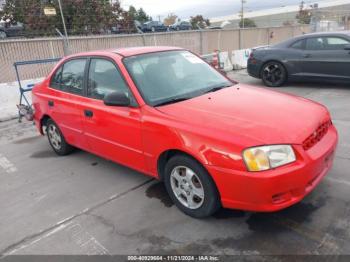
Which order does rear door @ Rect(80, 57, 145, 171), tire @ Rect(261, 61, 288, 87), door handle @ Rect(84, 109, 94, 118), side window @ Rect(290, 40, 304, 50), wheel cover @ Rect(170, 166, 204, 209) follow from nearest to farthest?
1. wheel cover @ Rect(170, 166, 204, 209)
2. rear door @ Rect(80, 57, 145, 171)
3. door handle @ Rect(84, 109, 94, 118)
4. side window @ Rect(290, 40, 304, 50)
5. tire @ Rect(261, 61, 288, 87)

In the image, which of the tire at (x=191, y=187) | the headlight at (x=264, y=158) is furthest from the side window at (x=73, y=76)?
the headlight at (x=264, y=158)

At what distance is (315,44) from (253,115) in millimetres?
6778

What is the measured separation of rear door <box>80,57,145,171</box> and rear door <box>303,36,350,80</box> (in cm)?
653

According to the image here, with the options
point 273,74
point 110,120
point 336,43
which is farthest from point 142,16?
point 110,120

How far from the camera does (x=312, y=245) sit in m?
2.66

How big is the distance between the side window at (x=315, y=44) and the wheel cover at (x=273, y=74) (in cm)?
93

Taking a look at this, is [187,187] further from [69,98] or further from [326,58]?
[326,58]

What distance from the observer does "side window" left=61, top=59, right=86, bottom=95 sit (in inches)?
166

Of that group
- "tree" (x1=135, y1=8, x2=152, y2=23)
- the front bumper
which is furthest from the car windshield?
"tree" (x1=135, y1=8, x2=152, y2=23)

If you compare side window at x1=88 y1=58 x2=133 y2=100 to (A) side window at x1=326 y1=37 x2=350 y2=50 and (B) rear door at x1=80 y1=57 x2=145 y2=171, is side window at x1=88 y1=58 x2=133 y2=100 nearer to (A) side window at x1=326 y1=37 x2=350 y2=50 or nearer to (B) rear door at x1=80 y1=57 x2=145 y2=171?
(B) rear door at x1=80 y1=57 x2=145 y2=171

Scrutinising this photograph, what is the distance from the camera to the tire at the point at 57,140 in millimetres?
4898

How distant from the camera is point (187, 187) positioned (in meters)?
3.12

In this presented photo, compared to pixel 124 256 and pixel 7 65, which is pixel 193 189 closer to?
pixel 124 256

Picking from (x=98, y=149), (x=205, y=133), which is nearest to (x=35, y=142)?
(x=98, y=149)
